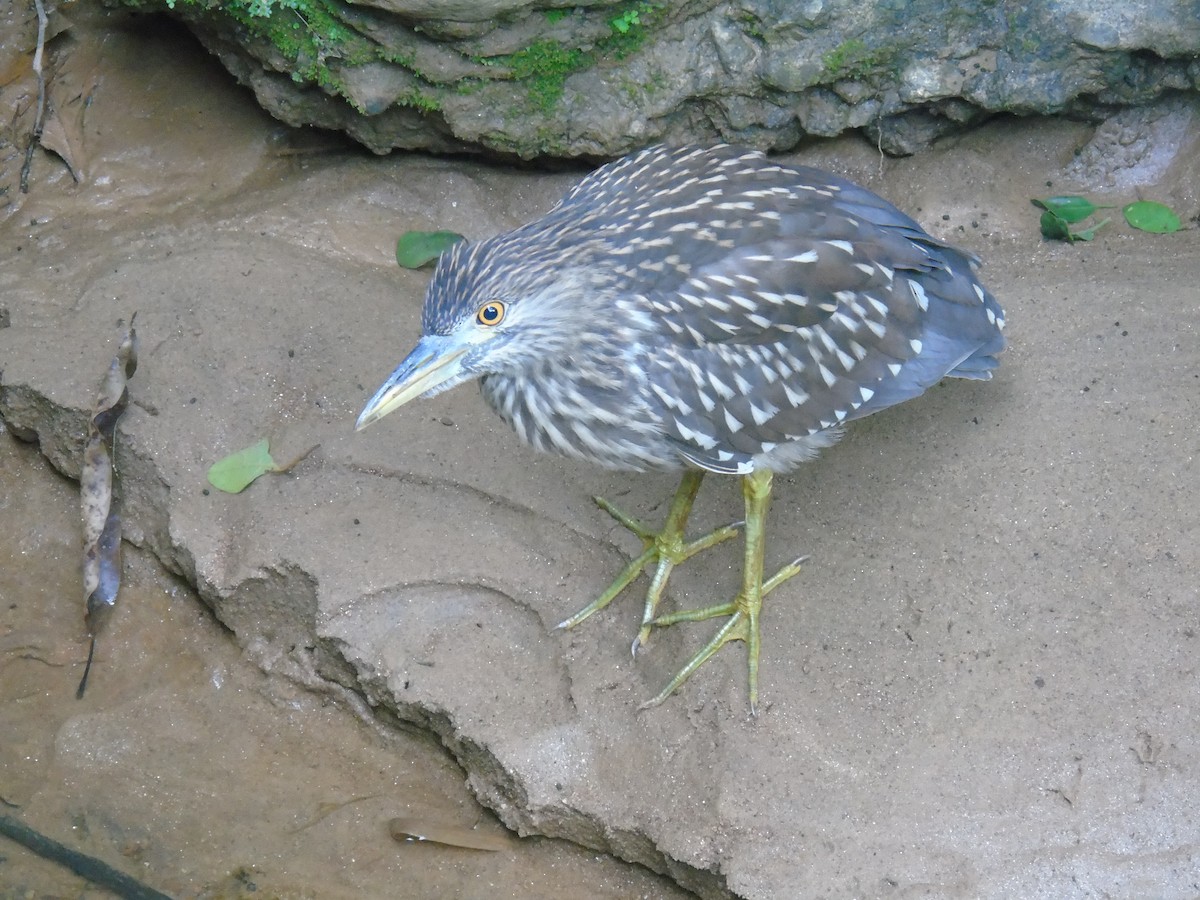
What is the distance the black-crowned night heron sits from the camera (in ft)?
11.2

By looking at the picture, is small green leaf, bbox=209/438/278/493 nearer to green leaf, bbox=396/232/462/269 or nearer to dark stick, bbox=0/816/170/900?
green leaf, bbox=396/232/462/269

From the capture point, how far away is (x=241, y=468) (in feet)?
13.5

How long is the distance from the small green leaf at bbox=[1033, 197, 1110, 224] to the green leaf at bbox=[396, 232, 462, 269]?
2241 millimetres

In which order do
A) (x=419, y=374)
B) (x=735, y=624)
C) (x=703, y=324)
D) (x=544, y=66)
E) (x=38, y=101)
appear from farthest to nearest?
(x=38, y=101)
(x=544, y=66)
(x=735, y=624)
(x=703, y=324)
(x=419, y=374)

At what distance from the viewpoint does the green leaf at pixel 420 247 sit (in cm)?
477

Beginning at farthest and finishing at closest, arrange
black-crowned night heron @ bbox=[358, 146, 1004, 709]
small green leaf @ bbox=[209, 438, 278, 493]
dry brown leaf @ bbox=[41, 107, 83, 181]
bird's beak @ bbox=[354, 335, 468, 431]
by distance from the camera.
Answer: dry brown leaf @ bbox=[41, 107, 83, 181]
small green leaf @ bbox=[209, 438, 278, 493]
black-crowned night heron @ bbox=[358, 146, 1004, 709]
bird's beak @ bbox=[354, 335, 468, 431]

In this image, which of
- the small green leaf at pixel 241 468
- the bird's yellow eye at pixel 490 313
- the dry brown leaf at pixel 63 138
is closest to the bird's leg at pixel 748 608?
the bird's yellow eye at pixel 490 313

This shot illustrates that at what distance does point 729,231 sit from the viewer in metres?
3.59

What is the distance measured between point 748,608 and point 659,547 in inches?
14.8

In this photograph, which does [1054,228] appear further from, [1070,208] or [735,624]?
[735,624]

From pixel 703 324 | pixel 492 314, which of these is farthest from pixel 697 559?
pixel 492 314

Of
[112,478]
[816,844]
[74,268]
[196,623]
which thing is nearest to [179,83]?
[74,268]

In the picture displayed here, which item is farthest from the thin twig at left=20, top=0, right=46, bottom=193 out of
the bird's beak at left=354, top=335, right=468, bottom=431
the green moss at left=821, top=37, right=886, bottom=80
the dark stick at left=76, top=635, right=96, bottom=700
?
the green moss at left=821, top=37, right=886, bottom=80

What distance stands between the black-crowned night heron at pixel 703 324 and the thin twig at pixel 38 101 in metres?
2.39
